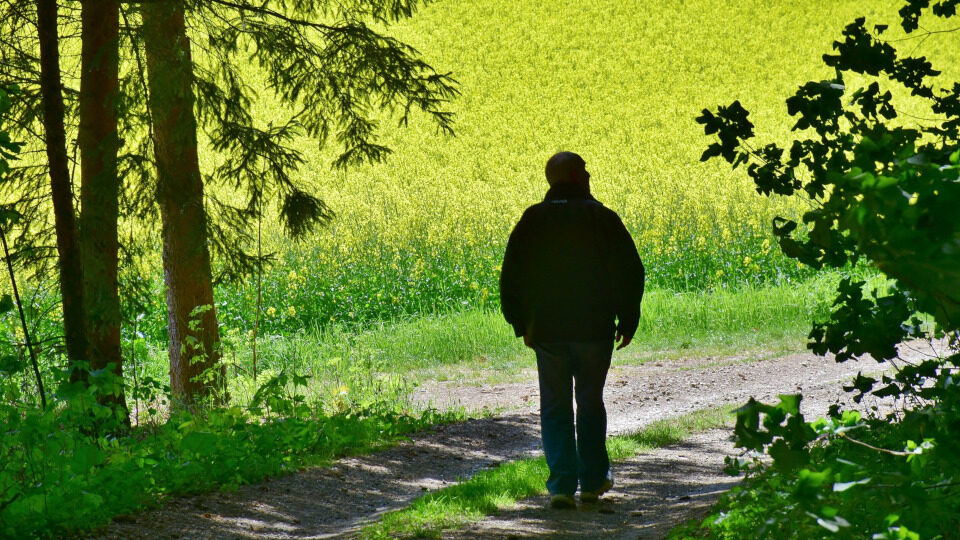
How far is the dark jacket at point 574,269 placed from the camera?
5.63 metres

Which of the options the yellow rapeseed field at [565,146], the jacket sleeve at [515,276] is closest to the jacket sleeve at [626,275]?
the jacket sleeve at [515,276]

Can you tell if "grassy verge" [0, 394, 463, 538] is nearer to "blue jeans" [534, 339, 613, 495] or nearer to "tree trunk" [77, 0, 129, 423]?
"tree trunk" [77, 0, 129, 423]

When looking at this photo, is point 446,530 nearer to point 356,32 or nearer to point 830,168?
point 830,168

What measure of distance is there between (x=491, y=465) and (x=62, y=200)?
3.63 metres

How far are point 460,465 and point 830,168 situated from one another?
4.61 metres

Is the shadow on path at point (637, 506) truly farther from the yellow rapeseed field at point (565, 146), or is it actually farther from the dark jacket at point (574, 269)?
the yellow rapeseed field at point (565, 146)

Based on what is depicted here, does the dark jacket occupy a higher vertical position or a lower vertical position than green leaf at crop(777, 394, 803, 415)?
higher

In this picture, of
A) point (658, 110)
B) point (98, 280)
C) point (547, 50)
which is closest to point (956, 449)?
point (98, 280)

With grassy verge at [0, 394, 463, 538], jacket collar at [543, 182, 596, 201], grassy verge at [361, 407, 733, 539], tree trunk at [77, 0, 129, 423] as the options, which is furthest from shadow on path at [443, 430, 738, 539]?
tree trunk at [77, 0, 129, 423]

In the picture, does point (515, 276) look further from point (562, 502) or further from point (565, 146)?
point (565, 146)

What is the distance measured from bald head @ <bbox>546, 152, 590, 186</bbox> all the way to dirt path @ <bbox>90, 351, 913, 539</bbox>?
1883 mm

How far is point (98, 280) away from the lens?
8.20 meters

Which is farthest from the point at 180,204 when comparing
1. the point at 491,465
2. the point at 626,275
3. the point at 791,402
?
the point at 791,402

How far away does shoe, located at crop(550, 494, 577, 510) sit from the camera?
5.79 metres
